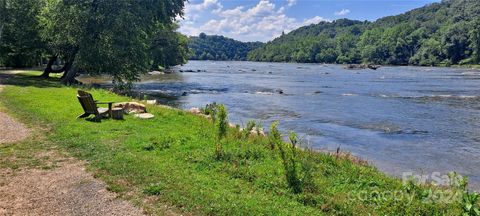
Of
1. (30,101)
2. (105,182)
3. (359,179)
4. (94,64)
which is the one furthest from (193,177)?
(94,64)

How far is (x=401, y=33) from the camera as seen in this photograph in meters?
174

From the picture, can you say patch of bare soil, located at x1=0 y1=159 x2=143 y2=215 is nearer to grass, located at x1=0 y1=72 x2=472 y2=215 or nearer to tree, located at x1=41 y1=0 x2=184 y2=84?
grass, located at x1=0 y1=72 x2=472 y2=215

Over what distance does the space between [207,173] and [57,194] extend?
338 centimetres

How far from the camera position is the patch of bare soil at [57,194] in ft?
25.8

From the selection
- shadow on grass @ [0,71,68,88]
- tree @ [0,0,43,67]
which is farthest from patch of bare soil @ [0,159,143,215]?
tree @ [0,0,43,67]

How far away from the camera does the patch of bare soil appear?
7.86 m

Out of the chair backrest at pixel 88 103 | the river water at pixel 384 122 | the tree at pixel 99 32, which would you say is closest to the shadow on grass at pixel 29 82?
the tree at pixel 99 32

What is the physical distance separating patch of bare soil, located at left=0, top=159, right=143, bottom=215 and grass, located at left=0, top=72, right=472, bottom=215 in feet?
1.15

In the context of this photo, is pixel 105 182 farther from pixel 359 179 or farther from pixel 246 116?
pixel 246 116

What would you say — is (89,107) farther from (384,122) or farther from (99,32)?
(99,32)

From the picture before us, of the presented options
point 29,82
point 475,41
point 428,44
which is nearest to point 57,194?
point 29,82

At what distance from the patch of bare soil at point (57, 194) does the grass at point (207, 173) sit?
0.35 meters

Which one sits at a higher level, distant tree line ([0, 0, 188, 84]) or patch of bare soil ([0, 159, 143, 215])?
distant tree line ([0, 0, 188, 84])

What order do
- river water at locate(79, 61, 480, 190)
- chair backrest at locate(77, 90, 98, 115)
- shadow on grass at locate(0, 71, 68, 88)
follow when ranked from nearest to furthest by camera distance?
1. river water at locate(79, 61, 480, 190)
2. chair backrest at locate(77, 90, 98, 115)
3. shadow on grass at locate(0, 71, 68, 88)
